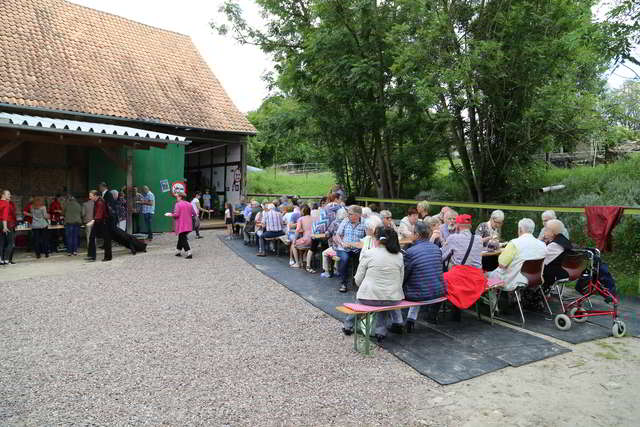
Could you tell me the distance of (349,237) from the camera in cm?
691

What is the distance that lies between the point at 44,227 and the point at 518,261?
9.53 metres

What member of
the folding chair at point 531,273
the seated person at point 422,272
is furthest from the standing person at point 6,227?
the folding chair at point 531,273

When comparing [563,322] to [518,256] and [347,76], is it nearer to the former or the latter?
[518,256]

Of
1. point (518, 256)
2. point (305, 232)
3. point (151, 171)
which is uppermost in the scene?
point (151, 171)

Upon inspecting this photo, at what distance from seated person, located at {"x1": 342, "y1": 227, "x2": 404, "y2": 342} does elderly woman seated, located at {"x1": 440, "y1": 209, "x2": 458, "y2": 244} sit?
1.29 metres

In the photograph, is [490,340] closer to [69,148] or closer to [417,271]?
[417,271]

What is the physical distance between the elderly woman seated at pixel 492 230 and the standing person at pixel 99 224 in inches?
296

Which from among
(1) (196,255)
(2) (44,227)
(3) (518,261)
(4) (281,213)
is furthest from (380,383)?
(2) (44,227)

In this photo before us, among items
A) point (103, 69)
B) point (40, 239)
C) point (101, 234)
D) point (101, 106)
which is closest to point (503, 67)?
point (101, 234)

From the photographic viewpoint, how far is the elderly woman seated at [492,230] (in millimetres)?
6336

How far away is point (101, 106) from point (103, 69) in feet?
7.84

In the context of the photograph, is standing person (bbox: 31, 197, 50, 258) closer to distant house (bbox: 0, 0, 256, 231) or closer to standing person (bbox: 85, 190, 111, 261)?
standing person (bbox: 85, 190, 111, 261)

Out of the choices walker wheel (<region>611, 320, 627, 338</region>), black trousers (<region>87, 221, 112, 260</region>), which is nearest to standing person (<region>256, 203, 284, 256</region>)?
black trousers (<region>87, 221, 112, 260</region>)

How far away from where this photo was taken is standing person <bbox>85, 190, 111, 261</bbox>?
9094 millimetres
